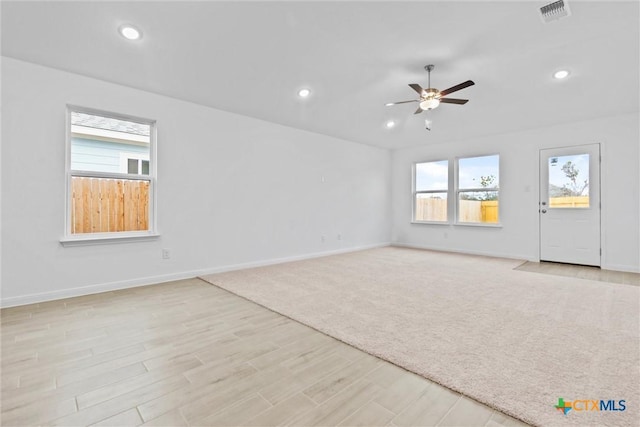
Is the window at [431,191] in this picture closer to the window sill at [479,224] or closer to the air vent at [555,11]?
the window sill at [479,224]

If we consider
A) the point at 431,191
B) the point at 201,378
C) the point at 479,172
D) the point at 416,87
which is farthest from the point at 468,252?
the point at 201,378

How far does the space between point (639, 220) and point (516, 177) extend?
1819mm

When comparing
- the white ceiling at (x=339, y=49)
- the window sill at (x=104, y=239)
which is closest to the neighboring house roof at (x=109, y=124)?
the white ceiling at (x=339, y=49)

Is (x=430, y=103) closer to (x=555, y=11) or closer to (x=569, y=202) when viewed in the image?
(x=555, y=11)

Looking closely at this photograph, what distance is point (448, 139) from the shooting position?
253 inches

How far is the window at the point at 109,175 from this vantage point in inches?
135

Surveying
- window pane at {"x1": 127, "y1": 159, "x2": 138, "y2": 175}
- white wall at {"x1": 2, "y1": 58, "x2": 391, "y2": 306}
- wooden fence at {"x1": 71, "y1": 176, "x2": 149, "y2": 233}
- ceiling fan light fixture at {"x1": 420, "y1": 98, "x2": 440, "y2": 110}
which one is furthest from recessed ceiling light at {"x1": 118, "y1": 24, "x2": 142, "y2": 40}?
ceiling fan light fixture at {"x1": 420, "y1": 98, "x2": 440, "y2": 110}

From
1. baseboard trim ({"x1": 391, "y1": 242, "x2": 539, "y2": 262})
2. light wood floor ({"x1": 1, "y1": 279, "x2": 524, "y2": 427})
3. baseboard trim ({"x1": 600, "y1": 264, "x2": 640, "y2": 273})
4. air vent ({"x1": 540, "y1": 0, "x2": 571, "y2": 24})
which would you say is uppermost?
air vent ({"x1": 540, "y1": 0, "x2": 571, "y2": 24})

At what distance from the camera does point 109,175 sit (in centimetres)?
359

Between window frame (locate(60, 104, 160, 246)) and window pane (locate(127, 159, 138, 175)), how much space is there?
0.30 ft

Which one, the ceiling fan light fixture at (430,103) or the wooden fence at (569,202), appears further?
the wooden fence at (569,202)

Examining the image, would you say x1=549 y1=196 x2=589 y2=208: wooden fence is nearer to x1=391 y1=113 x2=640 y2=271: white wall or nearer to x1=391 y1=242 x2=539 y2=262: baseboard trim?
x1=391 y1=113 x2=640 y2=271: white wall

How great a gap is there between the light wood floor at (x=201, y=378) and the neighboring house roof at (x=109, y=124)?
218 centimetres

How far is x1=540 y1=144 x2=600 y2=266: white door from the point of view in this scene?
4.98 m
